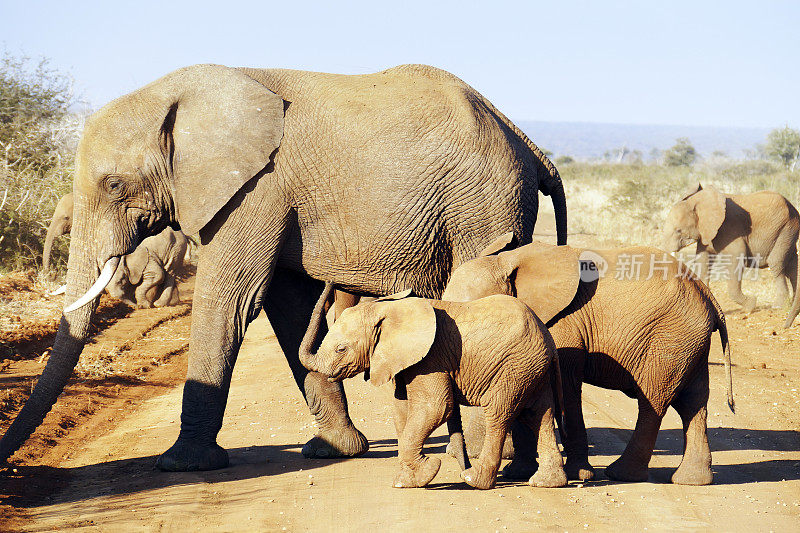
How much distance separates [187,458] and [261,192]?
2.05m

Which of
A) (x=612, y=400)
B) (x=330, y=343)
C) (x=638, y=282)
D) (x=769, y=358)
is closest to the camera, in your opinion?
(x=330, y=343)

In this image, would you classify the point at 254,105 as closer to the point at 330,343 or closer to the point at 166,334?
the point at 330,343

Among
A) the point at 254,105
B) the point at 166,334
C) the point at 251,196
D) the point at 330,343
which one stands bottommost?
the point at 166,334

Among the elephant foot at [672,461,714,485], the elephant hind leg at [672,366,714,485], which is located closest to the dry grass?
the elephant hind leg at [672,366,714,485]

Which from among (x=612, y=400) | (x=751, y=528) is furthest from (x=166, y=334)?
(x=751, y=528)

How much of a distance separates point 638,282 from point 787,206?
1203cm

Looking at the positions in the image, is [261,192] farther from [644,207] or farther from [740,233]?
[644,207]

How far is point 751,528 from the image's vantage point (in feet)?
19.9

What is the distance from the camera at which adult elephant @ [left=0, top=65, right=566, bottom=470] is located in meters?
7.27

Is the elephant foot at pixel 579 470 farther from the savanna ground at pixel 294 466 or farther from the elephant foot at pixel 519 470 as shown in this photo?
the elephant foot at pixel 519 470

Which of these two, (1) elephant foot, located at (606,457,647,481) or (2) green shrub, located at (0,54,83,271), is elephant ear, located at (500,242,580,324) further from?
(2) green shrub, located at (0,54,83,271)

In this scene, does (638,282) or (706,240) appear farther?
(706,240)

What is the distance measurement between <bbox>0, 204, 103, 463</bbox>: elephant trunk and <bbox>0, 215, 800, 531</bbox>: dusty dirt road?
38 cm

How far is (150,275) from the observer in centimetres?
1730
